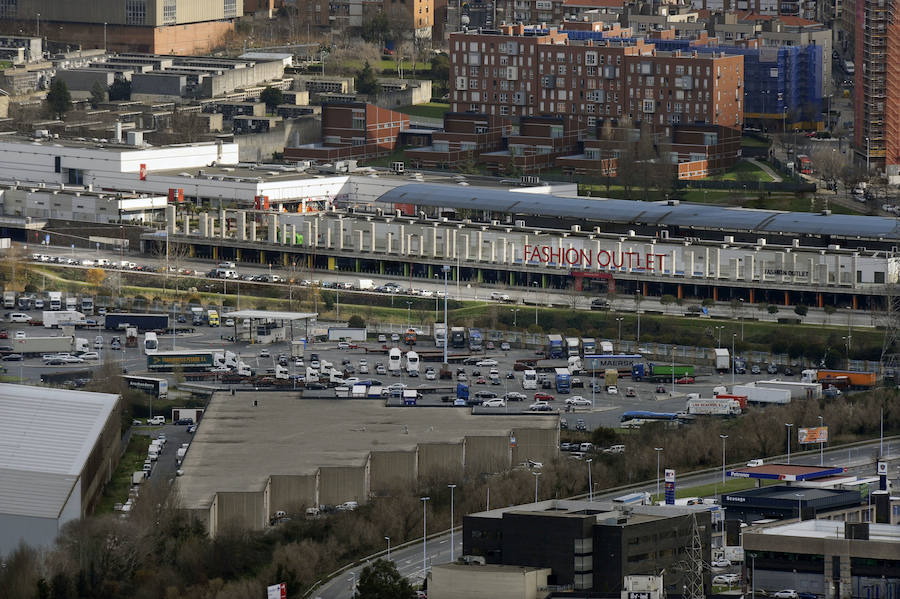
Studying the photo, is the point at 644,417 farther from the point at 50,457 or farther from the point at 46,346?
the point at 46,346

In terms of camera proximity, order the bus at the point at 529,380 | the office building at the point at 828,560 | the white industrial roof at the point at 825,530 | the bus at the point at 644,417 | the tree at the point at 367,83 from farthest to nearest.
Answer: the tree at the point at 367,83, the bus at the point at 529,380, the bus at the point at 644,417, the white industrial roof at the point at 825,530, the office building at the point at 828,560

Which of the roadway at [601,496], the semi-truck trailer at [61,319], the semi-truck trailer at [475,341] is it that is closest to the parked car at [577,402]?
the roadway at [601,496]

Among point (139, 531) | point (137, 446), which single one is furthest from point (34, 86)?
point (139, 531)

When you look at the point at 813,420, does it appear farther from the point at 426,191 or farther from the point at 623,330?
the point at 426,191

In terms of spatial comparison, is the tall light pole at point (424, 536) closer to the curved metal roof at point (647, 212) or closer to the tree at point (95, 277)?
the tree at point (95, 277)

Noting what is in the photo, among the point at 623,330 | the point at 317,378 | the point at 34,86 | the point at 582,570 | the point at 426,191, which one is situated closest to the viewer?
the point at 582,570

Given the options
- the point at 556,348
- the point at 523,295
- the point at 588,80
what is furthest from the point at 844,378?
the point at 588,80

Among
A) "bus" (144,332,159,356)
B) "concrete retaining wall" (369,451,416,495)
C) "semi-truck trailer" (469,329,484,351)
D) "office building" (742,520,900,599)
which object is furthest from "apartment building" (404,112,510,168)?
"office building" (742,520,900,599)
